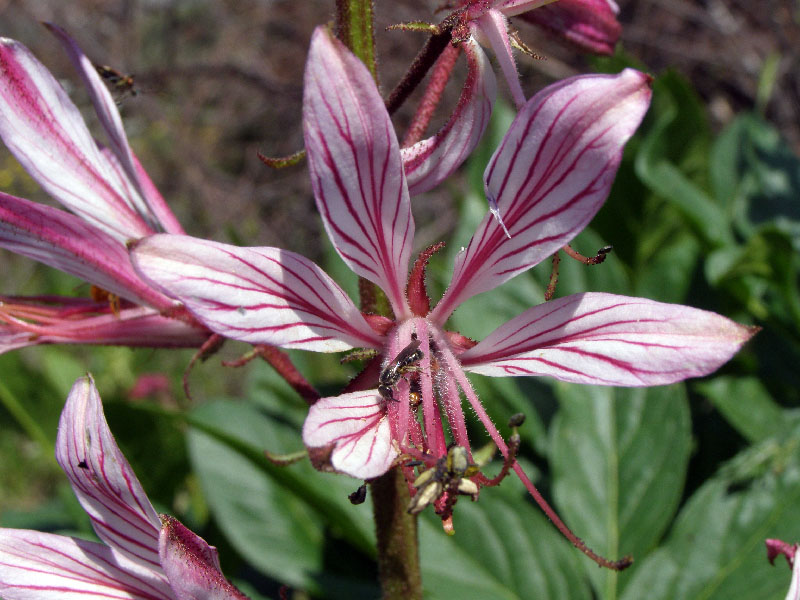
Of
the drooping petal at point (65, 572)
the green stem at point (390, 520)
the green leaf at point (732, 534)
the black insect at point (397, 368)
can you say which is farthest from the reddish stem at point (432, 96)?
the green leaf at point (732, 534)

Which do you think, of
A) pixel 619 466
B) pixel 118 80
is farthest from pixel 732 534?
pixel 118 80

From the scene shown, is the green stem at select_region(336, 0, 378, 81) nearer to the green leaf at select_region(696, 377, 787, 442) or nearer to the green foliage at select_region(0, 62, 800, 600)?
the green foliage at select_region(0, 62, 800, 600)

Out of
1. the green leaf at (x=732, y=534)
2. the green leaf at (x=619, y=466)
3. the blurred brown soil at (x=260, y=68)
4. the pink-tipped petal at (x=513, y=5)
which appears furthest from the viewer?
the blurred brown soil at (x=260, y=68)

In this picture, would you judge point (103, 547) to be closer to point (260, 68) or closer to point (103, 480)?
point (103, 480)

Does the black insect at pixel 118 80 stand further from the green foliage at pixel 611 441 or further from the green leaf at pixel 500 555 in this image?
the green leaf at pixel 500 555

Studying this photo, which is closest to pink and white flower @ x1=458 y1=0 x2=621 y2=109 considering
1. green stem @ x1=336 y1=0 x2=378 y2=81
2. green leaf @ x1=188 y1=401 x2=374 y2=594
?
green stem @ x1=336 y1=0 x2=378 y2=81

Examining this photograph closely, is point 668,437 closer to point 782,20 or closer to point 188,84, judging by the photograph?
point 782,20
